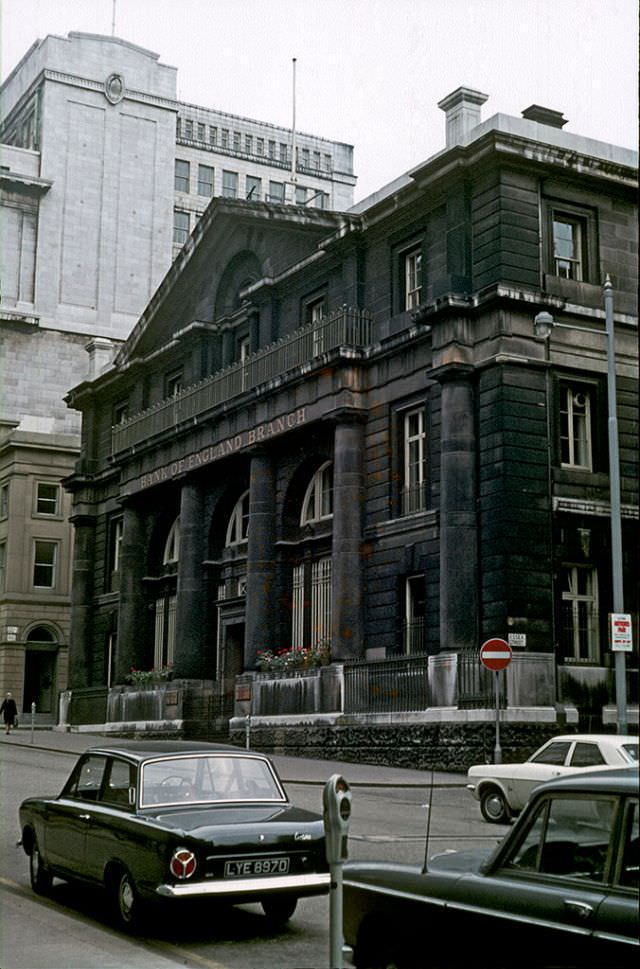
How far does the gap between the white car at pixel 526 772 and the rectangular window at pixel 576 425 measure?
5089 mm

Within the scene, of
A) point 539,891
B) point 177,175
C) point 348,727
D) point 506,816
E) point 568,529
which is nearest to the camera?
point 539,891

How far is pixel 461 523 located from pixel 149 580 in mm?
18407

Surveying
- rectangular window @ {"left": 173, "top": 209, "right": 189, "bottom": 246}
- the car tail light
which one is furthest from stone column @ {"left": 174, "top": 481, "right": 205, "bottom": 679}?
rectangular window @ {"left": 173, "top": 209, "right": 189, "bottom": 246}

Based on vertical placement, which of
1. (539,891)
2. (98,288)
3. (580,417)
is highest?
(98,288)

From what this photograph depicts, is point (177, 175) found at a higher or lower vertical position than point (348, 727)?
higher

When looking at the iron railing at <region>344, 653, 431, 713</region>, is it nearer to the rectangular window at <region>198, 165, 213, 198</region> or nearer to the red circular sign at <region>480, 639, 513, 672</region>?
the red circular sign at <region>480, 639, 513, 672</region>

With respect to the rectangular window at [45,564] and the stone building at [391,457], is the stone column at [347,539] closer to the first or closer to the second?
the stone building at [391,457]

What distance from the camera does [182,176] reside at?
277 feet

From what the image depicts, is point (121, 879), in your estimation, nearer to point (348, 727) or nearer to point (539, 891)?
point (539, 891)

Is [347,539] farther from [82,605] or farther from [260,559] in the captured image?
[82,605]

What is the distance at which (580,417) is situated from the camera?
78.0 feet

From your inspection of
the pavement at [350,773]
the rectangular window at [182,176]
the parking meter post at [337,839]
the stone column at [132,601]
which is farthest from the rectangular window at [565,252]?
the rectangular window at [182,176]

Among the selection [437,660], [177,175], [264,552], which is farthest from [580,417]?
[177,175]

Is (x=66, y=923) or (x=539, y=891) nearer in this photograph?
(x=539, y=891)
